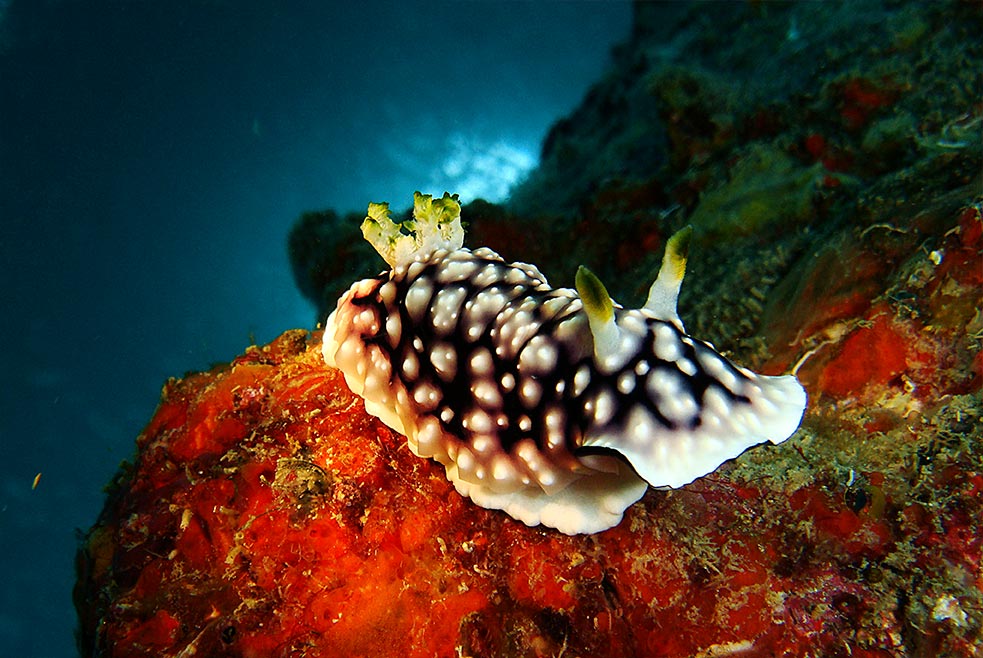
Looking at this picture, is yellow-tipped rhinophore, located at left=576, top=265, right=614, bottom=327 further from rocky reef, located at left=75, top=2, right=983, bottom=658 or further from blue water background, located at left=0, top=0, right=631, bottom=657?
blue water background, located at left=0, top=0, right=631, bottom=657

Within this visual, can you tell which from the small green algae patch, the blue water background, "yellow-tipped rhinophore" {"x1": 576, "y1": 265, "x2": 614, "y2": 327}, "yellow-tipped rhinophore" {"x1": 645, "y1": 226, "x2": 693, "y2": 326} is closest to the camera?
"yellow-tipped rhinophore" {"x1": 576, "y1": 265, "x2": 614, "y2": 327}

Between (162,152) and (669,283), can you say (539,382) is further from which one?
(162,152)

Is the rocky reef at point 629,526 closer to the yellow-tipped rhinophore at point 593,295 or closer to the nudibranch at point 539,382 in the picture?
the nudibranch at point 539,382

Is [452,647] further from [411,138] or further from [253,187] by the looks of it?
[253,187]

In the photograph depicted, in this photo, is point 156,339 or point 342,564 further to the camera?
point 156,339

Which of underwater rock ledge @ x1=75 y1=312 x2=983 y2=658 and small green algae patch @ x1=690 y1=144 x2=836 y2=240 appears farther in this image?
small green algae patch @ x1=690 y1=144 x2=836 y2=240

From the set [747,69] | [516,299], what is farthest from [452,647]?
[747,69]

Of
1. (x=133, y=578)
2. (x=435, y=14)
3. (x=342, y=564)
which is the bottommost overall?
(x=342, y=564)

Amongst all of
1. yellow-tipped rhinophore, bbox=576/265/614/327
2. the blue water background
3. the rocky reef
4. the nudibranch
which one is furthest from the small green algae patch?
the blue water background
